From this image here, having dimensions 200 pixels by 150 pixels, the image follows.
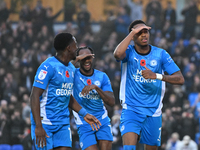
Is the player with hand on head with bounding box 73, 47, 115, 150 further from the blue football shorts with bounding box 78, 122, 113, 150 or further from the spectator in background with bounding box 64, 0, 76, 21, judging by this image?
the spectator in background with bounding box 64, 0, 76, 21

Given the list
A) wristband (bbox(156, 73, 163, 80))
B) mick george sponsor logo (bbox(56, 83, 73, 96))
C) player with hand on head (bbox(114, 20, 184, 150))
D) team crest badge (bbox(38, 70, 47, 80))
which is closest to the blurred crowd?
player with hand on head (bbox(114, 20, 184, 150))

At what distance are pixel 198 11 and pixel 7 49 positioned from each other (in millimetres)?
8886

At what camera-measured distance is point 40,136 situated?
5652 mm

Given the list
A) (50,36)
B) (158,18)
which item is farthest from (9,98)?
(158,18)

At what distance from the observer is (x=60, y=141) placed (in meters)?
6.00

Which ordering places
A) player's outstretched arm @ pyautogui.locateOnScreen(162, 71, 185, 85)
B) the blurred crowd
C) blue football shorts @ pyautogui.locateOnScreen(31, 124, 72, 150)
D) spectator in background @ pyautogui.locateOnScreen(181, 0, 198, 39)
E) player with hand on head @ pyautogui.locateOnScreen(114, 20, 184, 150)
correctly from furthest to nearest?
spectator in background @ pyautogui.locateOnScreen(181, 0, 198, 39), the blurred crowd, player with hand on head @ pyautogui.locateOnScreen(114, 20, 184, 150), player's outstretched arm @ pyautogui.locateOnScreen(162, 71, 185, 85), blue football shorts @ pyautogui.locateOnScreen(31, 124, 72, 150)

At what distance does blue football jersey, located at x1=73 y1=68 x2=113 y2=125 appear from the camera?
7316mm

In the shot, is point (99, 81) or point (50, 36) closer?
point (99, 81)

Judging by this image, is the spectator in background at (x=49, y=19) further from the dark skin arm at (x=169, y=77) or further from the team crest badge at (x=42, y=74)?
the team crest badge at (x=42, y=74)

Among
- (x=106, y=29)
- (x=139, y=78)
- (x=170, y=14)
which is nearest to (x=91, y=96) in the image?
(x=139, y=78)

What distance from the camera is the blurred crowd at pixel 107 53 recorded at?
42.7 feet

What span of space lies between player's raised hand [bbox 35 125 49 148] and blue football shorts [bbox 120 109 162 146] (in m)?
1.50

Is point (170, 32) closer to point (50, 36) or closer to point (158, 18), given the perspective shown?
point (158, 18)

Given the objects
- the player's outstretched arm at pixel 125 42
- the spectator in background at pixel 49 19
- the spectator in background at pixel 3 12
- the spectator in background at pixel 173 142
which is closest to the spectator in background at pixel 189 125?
the spectator in background at pixel 173 142
